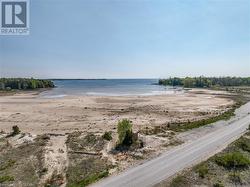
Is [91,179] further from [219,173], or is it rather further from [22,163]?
[219,173]

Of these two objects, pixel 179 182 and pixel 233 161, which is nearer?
pixel 179 182

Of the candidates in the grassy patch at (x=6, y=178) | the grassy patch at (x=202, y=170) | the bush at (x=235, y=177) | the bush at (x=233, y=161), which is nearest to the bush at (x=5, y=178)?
the grassy patch at (x=6, y=178)

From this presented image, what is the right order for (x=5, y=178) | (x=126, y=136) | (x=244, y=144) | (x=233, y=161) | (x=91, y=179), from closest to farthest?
(x=91, y=179) → (x=5, y=178) → (x=233, y=161) → (x=244, y=144) → (x=126, y=136)

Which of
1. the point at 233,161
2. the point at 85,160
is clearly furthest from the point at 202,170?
the point at 85,160

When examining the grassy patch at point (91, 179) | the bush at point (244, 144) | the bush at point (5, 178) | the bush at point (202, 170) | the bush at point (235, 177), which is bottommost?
the bush at point (5, 178)

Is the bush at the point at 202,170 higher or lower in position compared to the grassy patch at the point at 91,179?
→ higher

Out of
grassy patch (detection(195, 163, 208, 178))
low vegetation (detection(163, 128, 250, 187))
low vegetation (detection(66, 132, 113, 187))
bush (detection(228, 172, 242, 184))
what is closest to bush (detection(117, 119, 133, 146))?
low vegetation (detection(66, 132, 113, 187))

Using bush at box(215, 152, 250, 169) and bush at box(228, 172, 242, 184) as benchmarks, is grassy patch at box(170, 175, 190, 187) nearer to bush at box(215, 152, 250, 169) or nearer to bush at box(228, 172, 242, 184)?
bush at box(228, 172, 242, 184)

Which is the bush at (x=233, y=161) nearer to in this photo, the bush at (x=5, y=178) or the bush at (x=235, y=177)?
the bush at (x=235, y=177)

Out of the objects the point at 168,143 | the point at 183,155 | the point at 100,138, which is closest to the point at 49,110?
the point at 100,138
